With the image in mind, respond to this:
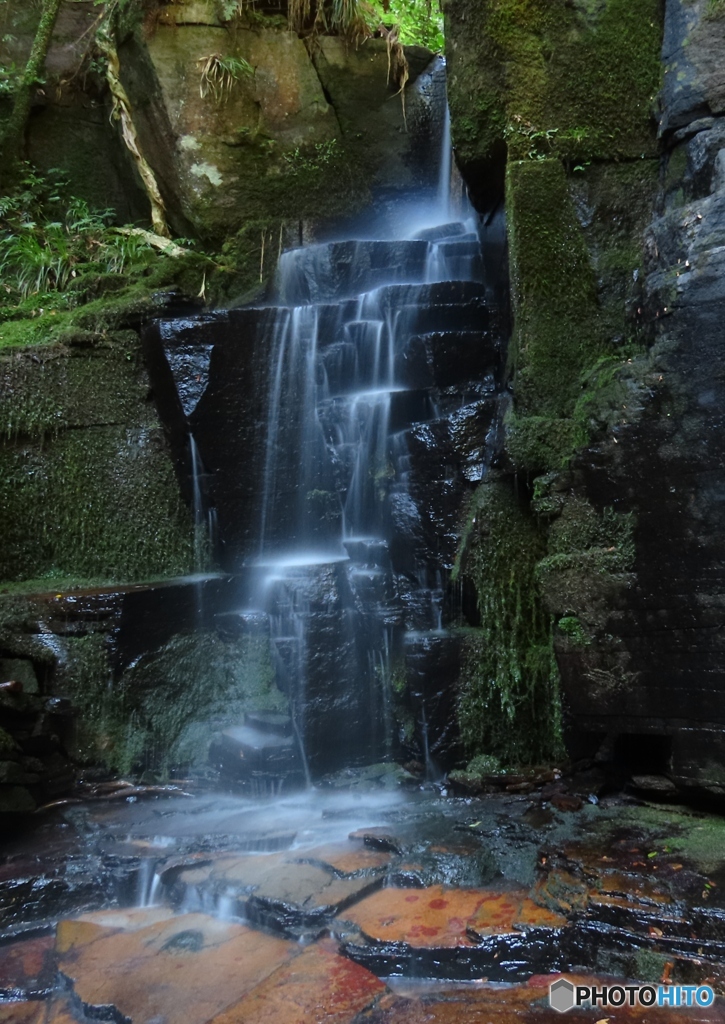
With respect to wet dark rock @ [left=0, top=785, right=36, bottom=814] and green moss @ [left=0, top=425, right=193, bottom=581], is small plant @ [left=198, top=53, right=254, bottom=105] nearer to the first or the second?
green moss @ [left=0, top=425, right=193, bottom=581]

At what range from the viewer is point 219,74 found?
347 inches

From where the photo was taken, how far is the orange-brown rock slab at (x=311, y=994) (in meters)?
2.67

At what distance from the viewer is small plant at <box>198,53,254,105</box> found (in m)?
8.78

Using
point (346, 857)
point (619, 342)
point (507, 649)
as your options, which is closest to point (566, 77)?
point (619, 342)

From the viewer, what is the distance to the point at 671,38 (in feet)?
17.1

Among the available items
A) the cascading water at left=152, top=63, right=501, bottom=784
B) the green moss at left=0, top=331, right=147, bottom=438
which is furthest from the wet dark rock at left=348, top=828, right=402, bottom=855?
the green moss at left=0, top=331, right=147, bottom=438

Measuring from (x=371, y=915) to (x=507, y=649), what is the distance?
6.80ft

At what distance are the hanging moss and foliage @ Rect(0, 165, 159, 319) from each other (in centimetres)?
507

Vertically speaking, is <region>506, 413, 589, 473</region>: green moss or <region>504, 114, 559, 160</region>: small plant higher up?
<region>504, 114, 559, 160</region>: small plant

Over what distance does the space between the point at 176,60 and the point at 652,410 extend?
7.88m

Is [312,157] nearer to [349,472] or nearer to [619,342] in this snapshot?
[349,472]

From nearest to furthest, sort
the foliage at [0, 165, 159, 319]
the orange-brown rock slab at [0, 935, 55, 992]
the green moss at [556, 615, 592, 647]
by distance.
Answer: the orange-brown rock slab at [0, 935, 55, 992] < the green moss at [556, 615, 592, 647] < the foliage at [0, 165, 159, 319]

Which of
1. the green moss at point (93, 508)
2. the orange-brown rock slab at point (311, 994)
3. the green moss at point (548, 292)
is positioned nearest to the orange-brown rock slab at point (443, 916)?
the orange-brown rock slab at point (311, 994)

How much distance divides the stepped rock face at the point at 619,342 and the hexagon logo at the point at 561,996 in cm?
149
